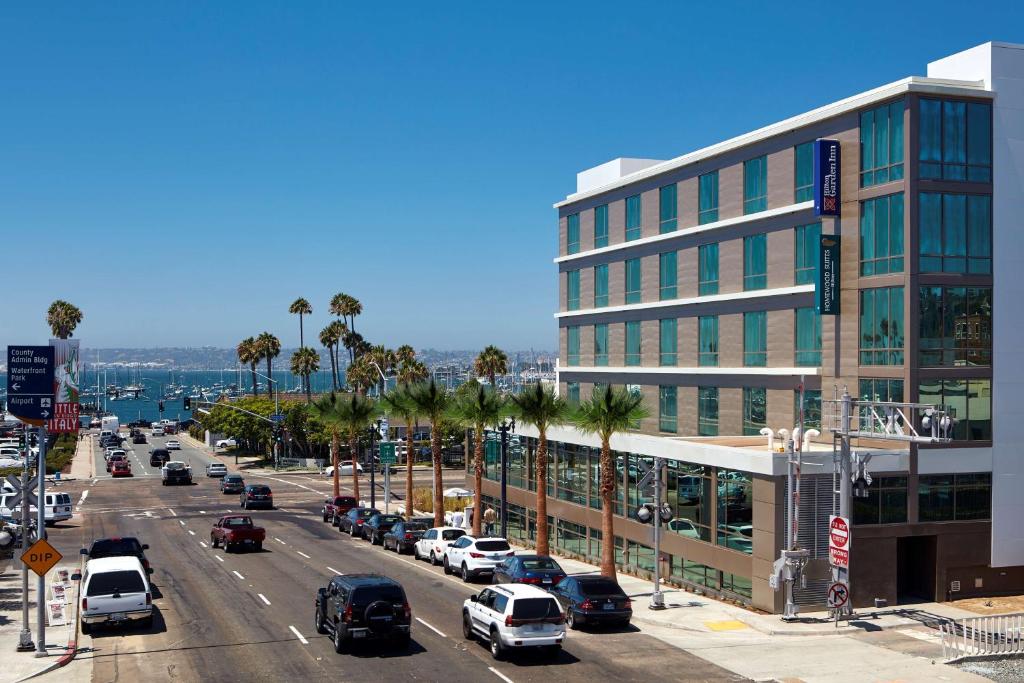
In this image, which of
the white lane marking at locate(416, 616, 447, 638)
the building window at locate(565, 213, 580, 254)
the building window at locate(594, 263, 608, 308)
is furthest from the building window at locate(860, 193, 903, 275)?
the building window at locate(565, 213, 580, 254)

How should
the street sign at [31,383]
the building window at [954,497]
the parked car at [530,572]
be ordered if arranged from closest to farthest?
1. the street sign at [31,383]
2. the parked car at [530,572]
3. the building window at [954,497]

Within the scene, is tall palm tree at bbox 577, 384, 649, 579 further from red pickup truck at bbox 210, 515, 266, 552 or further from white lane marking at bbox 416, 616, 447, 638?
red pickup truck at bbox 210, 515, 266, 552

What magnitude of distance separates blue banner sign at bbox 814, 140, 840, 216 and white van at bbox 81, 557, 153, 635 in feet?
93.1

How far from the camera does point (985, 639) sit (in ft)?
98.3

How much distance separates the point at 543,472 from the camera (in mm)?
47000

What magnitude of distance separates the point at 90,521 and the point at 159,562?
22.2m

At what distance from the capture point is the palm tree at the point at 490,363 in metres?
109

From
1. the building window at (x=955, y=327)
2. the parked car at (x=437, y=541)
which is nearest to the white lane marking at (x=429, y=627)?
the parked car at (x=437, y=541)

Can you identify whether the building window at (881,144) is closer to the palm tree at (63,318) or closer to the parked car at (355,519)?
the parked car at (355,519)

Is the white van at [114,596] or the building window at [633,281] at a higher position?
the building window at [633,281]

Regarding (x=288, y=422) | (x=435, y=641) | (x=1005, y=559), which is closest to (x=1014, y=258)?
(x=1005, y=559)

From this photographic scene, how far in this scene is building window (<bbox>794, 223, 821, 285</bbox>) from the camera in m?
43.4

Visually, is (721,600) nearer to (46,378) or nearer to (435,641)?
(435,641)

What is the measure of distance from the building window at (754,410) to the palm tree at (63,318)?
4679 inches
